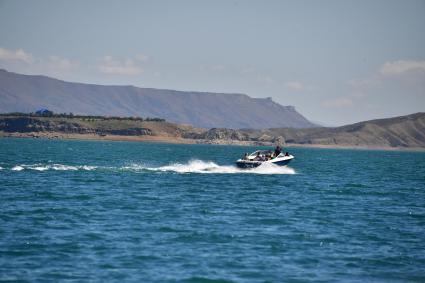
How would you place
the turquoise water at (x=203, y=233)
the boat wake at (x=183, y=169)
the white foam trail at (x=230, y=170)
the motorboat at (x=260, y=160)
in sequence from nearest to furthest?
the turquoise water at (x=203, y=233) < the boat wake at (x=183, y=169) < the motorboat at (x=260, y=160) < the white foam trail at (x=230, y=170)

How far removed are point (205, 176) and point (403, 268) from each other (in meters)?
41.9

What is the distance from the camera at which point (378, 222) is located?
39.0m

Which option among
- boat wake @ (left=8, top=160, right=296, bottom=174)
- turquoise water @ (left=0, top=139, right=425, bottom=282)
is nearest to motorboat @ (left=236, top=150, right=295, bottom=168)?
boat wake @ (left=8, top=160, right=296, bottom=174)

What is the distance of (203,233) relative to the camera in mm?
33125

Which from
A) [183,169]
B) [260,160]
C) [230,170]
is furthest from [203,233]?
[183,169]

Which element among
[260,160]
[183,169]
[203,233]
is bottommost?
[203,233]

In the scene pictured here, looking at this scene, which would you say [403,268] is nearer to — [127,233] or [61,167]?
[127,233]

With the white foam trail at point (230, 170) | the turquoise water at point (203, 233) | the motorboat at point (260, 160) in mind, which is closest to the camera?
the turquoise water at point (203, 233)

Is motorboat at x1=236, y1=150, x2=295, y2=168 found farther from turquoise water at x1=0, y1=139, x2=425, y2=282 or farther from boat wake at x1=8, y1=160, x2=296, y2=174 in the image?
turquoise water at x1=0, y1=139, x2=425, y2=282

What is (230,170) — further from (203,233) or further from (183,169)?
(203,233)

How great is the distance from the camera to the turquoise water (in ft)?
86.6

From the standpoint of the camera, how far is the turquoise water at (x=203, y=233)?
26391 mm

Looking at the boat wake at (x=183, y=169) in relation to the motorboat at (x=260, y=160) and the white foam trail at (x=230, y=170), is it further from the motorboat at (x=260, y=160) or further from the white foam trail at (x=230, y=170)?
the motorboat at (x=260, y=160)

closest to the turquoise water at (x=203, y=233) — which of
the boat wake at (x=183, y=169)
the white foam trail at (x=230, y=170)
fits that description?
the boat wake at (x=183, y=169)
